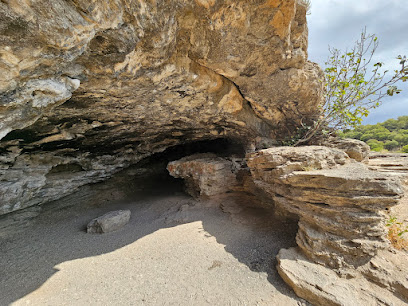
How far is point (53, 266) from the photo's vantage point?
395cm

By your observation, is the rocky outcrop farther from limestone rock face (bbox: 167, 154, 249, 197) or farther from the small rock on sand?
the small rock on sand

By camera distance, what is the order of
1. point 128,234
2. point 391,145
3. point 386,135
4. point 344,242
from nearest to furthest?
point 344,242 < point 128,234 < point 391,145 < point 386,135

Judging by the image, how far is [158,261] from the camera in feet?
12.7

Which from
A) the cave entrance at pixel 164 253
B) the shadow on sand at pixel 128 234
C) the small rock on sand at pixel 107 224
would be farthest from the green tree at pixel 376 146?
the small rock on sand at pixel 107 224

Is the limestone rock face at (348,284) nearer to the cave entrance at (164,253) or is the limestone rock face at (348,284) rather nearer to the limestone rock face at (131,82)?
the cave entrance at (164,253)

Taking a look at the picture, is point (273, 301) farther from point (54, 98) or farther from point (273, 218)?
point (54, 98)

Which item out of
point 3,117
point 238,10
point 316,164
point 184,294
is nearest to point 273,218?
point 316,164

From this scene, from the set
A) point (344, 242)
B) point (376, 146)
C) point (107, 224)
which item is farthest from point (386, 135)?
point (107, 224)

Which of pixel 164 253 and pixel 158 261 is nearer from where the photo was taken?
pixel 158 261

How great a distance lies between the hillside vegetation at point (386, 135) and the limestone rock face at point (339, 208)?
17.8 metres

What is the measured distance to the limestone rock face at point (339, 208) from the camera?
315 cm

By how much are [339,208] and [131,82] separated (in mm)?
4926

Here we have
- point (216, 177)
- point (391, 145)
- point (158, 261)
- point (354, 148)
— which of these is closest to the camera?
point (158, 261)

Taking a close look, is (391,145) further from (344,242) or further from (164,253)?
(164,253)
